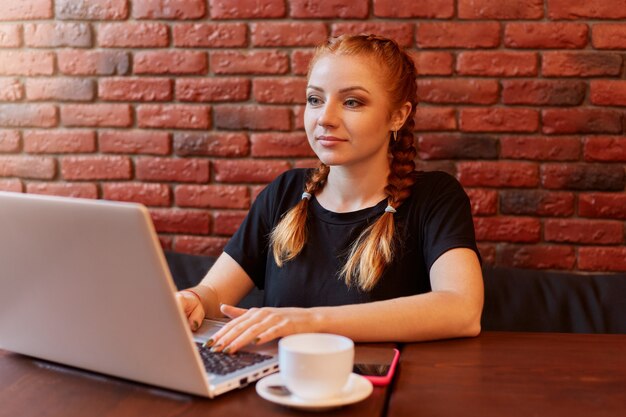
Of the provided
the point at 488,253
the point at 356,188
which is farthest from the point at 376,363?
the point at 488,253

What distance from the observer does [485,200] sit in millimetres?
2168

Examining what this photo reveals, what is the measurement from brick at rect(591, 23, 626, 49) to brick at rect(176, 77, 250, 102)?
0.97 m

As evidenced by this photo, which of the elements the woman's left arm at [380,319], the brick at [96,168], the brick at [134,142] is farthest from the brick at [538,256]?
the brick at [96,168]

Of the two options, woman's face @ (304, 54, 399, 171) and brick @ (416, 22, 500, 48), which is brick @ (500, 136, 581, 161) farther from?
woman's face @ (304, 54, 399, 171)

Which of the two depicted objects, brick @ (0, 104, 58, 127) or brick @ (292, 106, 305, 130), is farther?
brick @ (0, 104, 58, 127)

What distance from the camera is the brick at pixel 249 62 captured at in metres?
2.23

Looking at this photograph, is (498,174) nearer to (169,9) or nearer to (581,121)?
(581,121)

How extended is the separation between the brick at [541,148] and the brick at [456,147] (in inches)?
1.4

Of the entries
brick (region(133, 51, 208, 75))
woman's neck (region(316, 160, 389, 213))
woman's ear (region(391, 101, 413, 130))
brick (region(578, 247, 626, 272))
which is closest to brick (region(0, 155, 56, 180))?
brick (region(133, 51, 208, 75))

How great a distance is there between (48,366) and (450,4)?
1.46m

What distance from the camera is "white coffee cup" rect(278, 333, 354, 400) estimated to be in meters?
0.91

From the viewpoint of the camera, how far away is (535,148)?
2.14 metres

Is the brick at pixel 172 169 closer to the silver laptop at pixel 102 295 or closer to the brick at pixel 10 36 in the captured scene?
the brick at pixel 10 36

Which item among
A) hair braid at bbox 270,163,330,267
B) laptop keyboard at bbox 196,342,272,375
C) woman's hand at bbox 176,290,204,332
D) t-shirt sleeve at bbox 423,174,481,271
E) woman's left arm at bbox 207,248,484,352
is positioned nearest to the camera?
laptop keyboard at bbox 196,342,272,375
